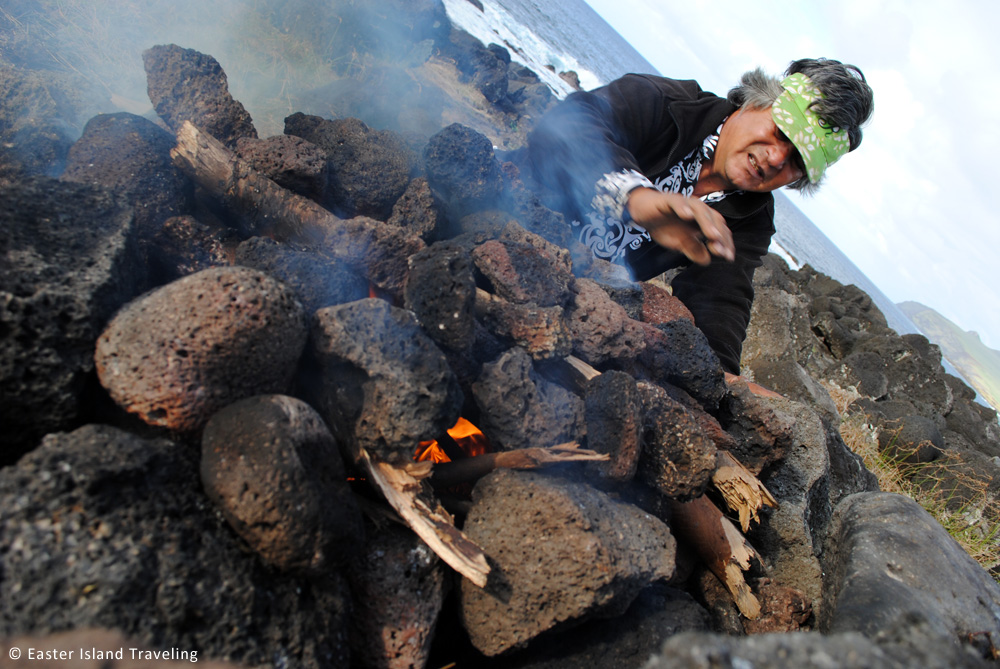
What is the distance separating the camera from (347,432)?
5.06 ft

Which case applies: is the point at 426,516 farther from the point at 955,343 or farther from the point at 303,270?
the point at 955,343

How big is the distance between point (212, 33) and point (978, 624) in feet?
25.9

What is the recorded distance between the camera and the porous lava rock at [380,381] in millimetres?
1477

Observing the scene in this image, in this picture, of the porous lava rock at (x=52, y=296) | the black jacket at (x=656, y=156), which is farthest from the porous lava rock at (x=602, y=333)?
the porous lava rock at (x=52, y=296)

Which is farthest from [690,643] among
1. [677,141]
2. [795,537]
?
[677,141]

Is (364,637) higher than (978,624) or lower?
lower

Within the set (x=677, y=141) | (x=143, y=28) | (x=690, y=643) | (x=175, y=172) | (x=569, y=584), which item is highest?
(x=677, y=141)

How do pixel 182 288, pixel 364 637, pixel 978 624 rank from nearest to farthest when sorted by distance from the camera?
pixel 182 288, pixel 364 637, pixel 978 624

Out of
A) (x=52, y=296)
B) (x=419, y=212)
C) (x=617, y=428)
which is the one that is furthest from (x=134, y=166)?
(x=617, y=428)

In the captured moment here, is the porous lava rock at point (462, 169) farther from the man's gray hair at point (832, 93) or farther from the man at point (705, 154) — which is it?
the man's gray hair at point (832, 93)

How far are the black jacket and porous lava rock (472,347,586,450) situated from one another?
1.07 metres

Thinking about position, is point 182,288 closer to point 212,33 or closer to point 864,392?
point 212,33

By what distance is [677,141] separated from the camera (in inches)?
116

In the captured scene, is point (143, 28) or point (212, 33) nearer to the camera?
point (143, 28)
